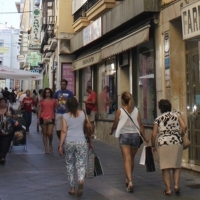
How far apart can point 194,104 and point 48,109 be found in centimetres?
416

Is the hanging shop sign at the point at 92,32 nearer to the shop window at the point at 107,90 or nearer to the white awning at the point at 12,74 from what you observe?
the shop window at the point at 107,90

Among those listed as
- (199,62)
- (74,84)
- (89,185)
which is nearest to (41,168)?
(89,185)

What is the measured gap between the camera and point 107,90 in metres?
15.8

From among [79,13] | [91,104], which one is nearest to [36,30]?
[79,13]

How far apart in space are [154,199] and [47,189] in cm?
197

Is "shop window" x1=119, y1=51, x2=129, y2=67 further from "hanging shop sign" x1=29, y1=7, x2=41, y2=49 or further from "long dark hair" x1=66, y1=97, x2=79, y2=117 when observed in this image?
"hanging shop sign" x1=29, y1=7, x2=41, y2=49

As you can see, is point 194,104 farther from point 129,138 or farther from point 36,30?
point 36,30

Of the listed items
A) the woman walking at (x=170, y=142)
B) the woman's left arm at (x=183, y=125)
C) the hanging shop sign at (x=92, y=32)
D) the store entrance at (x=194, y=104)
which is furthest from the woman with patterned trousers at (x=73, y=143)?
the hanging shop sign at (x=92, y=32)

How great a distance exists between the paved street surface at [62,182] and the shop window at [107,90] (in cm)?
352

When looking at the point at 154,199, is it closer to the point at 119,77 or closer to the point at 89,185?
the point at 89,185

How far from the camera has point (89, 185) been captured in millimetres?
8273

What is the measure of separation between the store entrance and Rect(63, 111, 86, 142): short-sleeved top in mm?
3445

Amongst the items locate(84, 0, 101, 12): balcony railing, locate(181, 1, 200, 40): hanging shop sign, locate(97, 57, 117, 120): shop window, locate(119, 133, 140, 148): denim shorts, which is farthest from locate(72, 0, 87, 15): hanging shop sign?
locate(119, 133, 140, 148): denim shorts

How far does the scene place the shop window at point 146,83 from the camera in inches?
468
